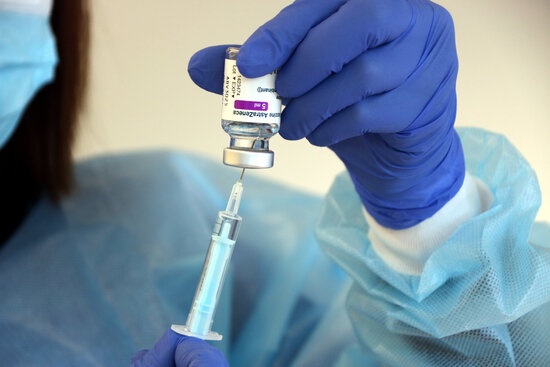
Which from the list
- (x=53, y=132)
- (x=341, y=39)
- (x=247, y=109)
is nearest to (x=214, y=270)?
(x=247, y=109)

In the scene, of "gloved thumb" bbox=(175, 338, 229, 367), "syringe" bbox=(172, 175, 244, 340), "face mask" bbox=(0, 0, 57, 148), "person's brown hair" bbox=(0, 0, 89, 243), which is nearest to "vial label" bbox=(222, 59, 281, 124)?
"syringe" bbox=(172, 175, 244, 340)

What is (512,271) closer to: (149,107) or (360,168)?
(360,168)

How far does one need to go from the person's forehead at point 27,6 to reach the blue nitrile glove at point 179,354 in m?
0.70

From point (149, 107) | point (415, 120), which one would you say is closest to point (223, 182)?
point (149, 107)

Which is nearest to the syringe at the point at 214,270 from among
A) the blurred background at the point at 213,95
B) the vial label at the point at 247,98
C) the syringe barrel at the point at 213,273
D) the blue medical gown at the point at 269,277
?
the syringe barrel at the point at 213,273

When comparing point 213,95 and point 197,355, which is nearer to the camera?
point 197,355

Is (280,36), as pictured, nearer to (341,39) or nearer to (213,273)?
(341,39)

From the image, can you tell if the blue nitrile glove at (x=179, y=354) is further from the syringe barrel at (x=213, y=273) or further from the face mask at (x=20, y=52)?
the face mask at (x=20, y=52)

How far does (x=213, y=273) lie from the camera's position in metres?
0.72

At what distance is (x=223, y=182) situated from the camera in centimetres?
144

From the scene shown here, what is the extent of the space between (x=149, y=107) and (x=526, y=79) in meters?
1.09

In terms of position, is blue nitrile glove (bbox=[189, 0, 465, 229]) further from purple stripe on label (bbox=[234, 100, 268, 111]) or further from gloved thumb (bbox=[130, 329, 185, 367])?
gloved thumb (bbox=[130, 329, 185, 367])

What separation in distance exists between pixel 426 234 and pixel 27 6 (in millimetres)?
839

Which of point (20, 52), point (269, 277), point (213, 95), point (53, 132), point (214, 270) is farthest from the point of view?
point (213, 95)
